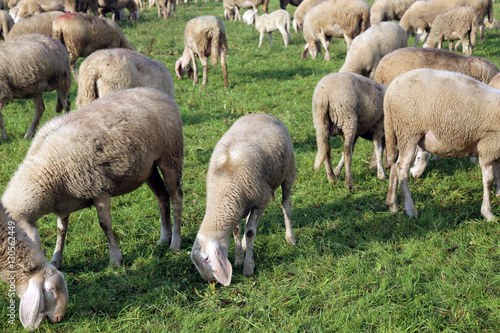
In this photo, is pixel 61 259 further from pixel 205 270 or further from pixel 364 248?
pixel 364 248

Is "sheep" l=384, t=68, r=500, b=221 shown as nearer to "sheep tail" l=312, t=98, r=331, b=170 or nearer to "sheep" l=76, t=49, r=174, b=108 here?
"sheep tail" l=312, t=98, r=331, b=170

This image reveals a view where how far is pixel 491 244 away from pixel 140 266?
3.23 m

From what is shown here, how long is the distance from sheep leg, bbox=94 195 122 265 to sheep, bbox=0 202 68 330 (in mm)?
663

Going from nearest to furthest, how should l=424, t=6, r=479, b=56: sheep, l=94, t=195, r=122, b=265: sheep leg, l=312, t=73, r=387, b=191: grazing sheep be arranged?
l=94, t=195, r=122, b=265: sheep leg → l=312, t=73, r=387, b=191: grazing sheep → l=424, t=6, r=479, b=56: sheep

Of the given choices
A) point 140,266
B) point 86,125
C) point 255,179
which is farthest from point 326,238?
point 86,125

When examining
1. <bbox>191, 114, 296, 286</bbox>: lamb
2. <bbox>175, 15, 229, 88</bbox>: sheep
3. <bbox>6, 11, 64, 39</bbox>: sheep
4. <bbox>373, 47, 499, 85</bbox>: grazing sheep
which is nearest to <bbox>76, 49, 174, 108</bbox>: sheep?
<bbox>191, 114, 296, 286</bbox>: lamb

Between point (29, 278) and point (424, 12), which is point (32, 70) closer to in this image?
point (29, 278)

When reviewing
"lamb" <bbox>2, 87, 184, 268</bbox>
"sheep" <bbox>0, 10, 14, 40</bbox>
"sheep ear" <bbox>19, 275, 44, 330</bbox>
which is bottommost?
"sheep ear" <bbox>19, 275, 44, 330</bbox>

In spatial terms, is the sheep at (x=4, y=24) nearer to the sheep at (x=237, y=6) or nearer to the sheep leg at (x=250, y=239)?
the sheep at (x=237, y=6)

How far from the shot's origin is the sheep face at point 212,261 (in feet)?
11.5

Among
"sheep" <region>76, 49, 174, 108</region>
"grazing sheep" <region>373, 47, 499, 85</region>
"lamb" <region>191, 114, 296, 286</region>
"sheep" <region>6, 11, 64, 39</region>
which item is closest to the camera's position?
"lamb" <region>191, 114, 296, 286</region>

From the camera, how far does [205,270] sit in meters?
3.61

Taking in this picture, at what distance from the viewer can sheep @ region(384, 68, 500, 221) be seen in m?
4.55

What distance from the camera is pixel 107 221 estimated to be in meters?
3.97
